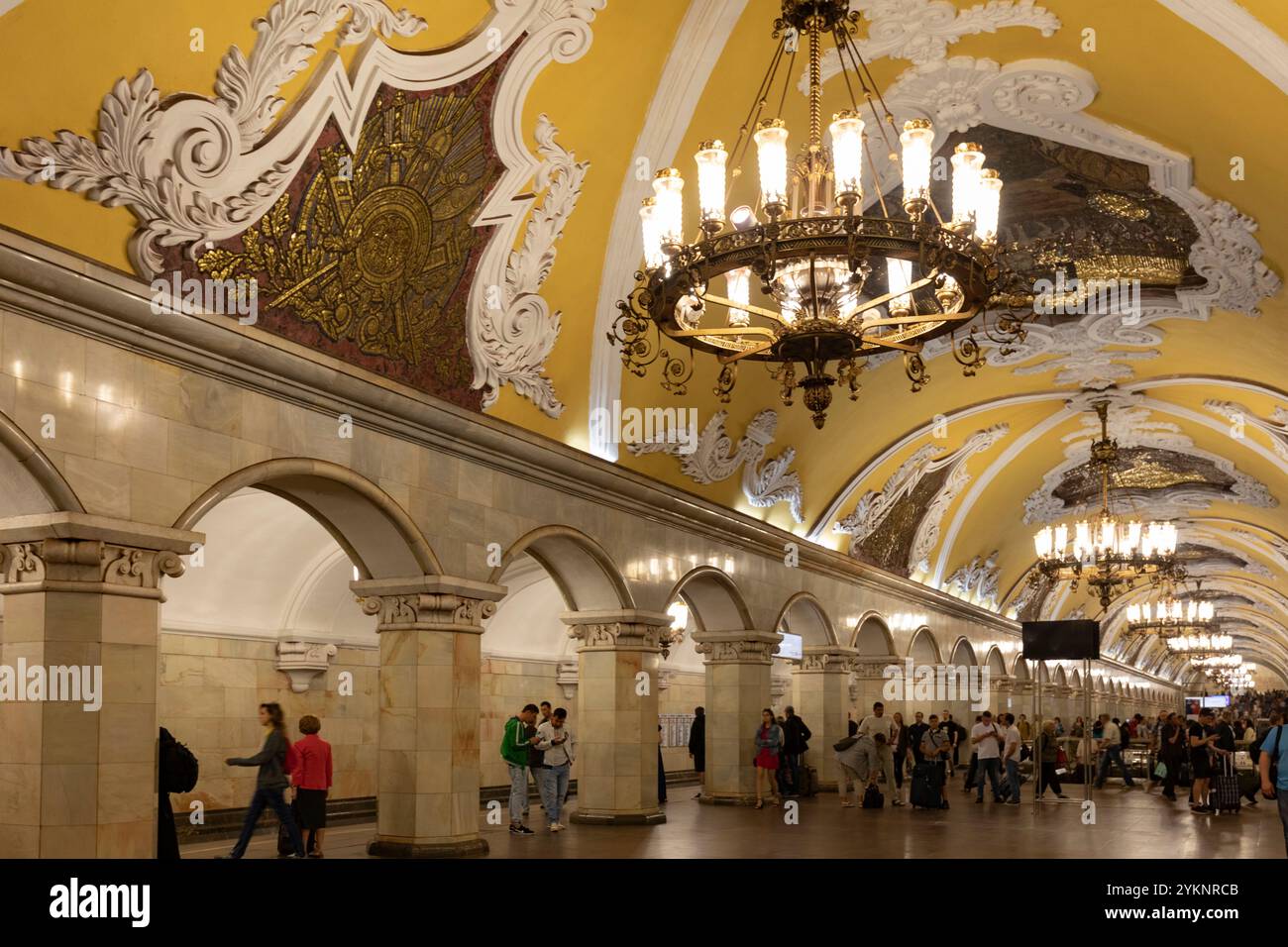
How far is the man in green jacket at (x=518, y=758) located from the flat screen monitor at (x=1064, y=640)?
652cm

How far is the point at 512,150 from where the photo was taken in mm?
9438

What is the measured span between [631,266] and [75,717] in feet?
21.2

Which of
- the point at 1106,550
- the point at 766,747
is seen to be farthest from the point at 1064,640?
the point at 1106,550

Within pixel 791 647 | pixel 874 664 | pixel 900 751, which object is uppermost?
pixel 791 647

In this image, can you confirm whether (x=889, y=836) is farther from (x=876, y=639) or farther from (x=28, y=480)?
(x=876, y=639)

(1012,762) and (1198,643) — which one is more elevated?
(1198,643)

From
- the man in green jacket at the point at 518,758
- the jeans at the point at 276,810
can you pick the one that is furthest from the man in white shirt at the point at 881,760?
the jeans at the point at 276,810

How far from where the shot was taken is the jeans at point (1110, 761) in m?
21.2

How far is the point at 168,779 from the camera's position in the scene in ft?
24.5

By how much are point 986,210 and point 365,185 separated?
4.25 m

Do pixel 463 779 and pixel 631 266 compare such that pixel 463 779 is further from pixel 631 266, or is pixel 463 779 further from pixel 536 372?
pixel 631 266

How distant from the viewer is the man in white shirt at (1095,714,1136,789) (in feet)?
70.0

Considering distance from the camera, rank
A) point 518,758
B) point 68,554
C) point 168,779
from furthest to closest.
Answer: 1. point 518,758
2. point 168,779
3. point 68,554
